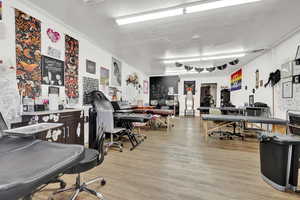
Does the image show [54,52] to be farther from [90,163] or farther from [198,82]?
[198,82]

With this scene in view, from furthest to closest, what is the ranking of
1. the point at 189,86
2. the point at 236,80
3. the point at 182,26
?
the point at 189,86, the point at 236,80, the point at 182,26

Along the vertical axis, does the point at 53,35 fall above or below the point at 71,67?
above

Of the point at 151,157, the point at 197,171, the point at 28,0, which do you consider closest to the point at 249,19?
the point at 197,171

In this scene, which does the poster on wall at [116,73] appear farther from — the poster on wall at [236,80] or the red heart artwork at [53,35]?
the poster on wall at [236,80]

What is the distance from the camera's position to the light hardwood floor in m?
1.75

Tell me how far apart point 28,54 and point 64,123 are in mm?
1474

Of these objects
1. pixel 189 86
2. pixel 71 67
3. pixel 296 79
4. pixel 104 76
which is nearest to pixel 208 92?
pixel 189 86

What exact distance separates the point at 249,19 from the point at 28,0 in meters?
4.47

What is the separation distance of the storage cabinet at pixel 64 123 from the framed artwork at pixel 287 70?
19.2ft

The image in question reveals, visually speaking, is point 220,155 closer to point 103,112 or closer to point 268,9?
point 103,112

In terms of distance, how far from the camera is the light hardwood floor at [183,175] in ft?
5.76

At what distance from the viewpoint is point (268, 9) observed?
2.70 metres

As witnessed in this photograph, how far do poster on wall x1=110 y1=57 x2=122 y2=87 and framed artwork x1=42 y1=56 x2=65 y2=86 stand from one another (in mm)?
2104

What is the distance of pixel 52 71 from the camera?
9.89 feet
